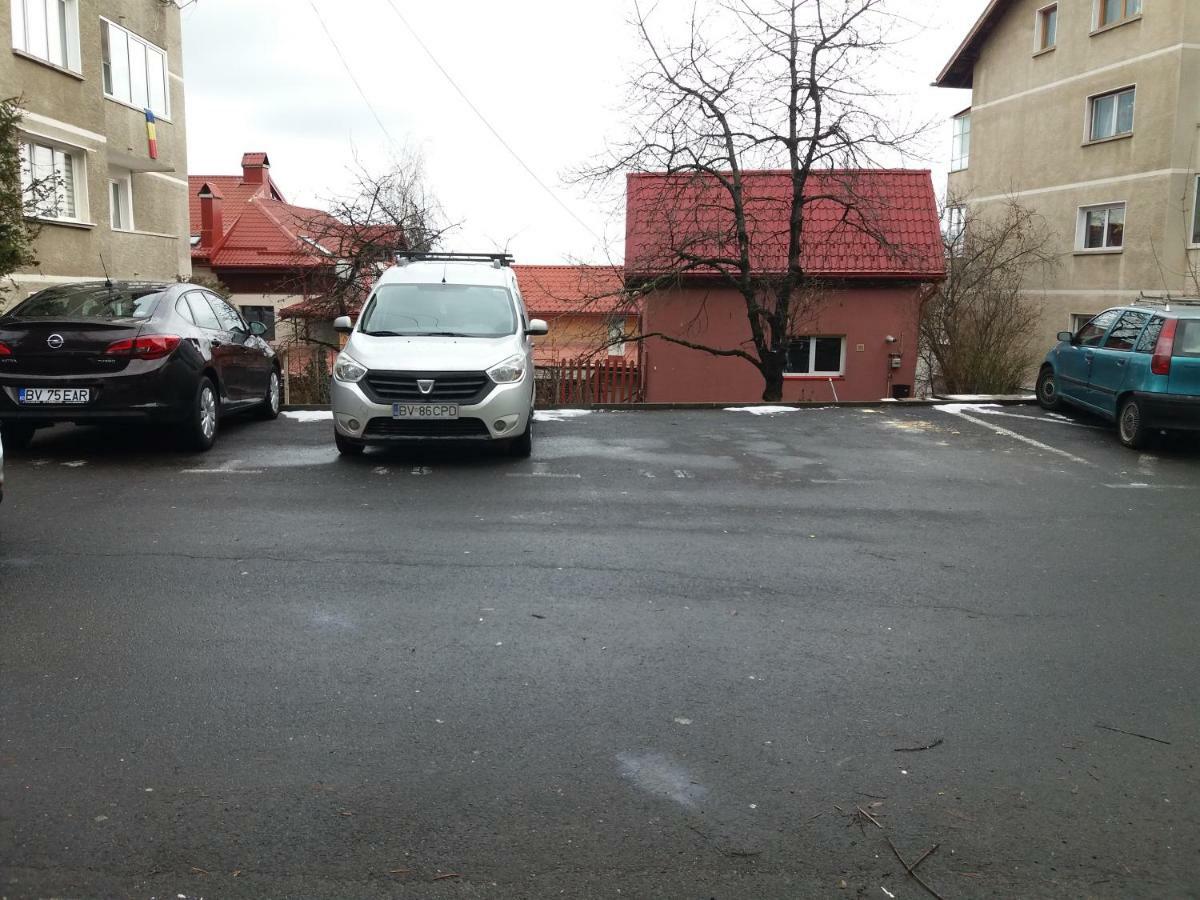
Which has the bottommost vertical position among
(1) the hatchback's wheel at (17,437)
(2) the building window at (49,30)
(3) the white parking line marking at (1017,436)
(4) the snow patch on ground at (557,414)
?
(3) the white parking line marking at (1017,436)

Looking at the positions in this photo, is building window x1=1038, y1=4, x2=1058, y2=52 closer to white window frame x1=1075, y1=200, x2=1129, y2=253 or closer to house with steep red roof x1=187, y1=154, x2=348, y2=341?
white window frame x1=1075, y1=200, x2=1129, y2=253

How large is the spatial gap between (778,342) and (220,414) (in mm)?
13097

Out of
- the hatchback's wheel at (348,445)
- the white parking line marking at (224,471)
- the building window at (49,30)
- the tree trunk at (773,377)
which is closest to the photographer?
the white parking line marking at (224,471)

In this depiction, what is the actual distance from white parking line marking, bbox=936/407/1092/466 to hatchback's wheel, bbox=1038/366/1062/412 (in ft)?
3.96

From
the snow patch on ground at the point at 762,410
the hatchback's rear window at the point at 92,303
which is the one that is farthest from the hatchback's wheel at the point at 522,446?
the snow patch on ground at the point at 762,410

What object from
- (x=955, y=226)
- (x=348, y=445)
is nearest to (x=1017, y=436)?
(x=348, y=445)

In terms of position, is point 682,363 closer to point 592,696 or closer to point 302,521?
point 302,521

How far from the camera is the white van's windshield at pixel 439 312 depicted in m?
10.7

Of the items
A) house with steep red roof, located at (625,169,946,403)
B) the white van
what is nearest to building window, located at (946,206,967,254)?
house with steep red roof, located at (625,169,946,403)

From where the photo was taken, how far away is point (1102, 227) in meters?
30.6

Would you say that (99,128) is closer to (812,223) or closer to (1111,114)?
(812,223)

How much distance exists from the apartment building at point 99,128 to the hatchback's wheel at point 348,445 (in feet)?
28.5

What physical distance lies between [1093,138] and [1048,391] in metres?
19.5

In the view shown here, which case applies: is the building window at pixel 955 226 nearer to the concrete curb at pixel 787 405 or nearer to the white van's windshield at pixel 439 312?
the concrete curb at pixel 787 405
